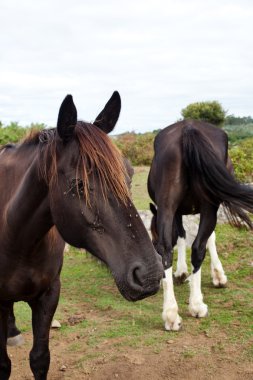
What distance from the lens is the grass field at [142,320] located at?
4.10 metres

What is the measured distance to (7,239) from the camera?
2807mm

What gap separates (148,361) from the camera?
3871 millimetres

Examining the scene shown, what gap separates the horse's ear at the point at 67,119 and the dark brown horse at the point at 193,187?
2.49 m

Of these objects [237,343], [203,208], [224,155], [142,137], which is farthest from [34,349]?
[142,137]

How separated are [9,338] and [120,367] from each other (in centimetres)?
130

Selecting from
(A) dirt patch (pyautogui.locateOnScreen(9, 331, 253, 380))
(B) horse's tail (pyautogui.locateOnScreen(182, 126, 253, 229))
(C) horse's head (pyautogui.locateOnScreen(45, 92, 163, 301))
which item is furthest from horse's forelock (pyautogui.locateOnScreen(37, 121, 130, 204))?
(B) horse's tail (pyautogui.locateOnScreen(182, 126, 253, 229))

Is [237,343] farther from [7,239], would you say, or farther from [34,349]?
[7,239]

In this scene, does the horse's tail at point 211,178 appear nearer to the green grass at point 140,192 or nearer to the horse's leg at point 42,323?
the horse's leg at point 42,323

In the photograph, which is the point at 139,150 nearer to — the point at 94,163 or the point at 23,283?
the point at 23,283

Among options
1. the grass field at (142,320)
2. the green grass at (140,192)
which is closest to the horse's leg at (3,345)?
the grass field at (142,320)

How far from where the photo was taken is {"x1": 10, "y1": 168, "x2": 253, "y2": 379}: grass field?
4102 millimetres

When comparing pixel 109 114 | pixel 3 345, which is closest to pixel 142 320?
pixel 3 345

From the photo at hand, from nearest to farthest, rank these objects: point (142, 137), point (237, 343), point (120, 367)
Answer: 1. point (120, 367)
2. point (237, 343)
3. point (142, 137)

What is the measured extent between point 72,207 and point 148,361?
86.8 inches
